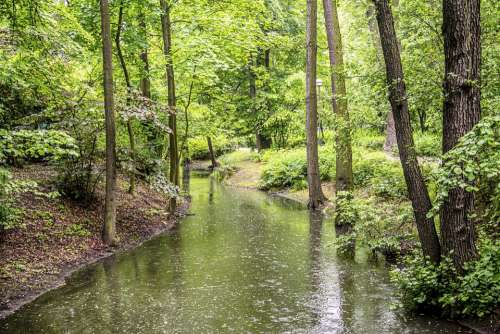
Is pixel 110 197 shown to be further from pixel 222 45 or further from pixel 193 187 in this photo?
pixel 193 187

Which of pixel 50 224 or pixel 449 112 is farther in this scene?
pixel 50 224

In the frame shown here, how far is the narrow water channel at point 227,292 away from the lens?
6.74 meters

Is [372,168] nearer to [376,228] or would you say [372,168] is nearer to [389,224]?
[389,224]

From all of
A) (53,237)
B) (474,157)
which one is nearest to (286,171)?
(53,237)

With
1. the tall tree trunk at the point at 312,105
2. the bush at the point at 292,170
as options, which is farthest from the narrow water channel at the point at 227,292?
the bush at the point at 292,170

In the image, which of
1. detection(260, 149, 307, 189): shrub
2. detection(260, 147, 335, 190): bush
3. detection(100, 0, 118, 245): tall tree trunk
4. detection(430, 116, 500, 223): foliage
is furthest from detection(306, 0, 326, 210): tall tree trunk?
detection(430, 116, 500, 223): foliage

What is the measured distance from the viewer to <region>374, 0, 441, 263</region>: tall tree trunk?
695cm

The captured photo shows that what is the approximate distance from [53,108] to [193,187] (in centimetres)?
1403

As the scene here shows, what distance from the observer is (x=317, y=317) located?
6984mm

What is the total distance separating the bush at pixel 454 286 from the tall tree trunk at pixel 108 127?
22.7ft

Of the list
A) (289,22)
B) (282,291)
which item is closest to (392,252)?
(282,291)

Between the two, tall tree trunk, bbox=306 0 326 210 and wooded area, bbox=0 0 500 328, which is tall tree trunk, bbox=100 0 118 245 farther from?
tall tree trunk, bbox=306 0 326 210

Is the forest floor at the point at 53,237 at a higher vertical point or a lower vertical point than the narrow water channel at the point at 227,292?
higher

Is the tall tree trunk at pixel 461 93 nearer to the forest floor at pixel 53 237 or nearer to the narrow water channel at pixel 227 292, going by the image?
the narrow water channel at pixel 227 292
